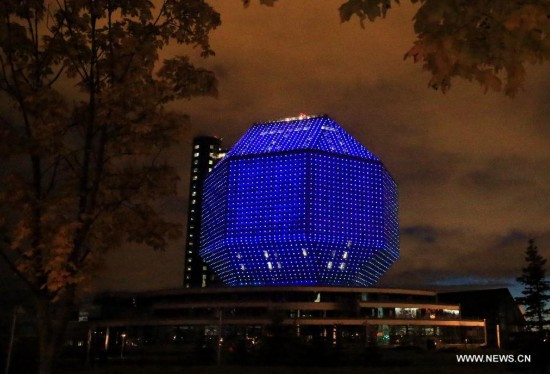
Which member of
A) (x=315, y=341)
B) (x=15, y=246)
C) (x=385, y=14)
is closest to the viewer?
(x=385, y=14)

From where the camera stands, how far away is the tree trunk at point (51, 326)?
8000 mm

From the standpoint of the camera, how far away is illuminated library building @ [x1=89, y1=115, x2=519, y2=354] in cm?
11462

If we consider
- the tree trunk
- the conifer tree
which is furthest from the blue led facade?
the tree trunk

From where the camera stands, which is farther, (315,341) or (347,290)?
(347,290)

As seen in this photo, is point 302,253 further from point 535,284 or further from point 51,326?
point 51,326

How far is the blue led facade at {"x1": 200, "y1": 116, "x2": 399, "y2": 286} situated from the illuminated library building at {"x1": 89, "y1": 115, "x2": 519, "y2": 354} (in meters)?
0.27

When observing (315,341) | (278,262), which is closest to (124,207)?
(315,341)

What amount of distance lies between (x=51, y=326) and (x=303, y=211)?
132 meters

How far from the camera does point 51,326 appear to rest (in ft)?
26.6

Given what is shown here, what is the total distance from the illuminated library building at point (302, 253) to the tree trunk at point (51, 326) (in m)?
103

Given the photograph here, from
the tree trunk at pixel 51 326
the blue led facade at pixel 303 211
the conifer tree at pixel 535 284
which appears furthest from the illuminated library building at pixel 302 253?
the tree trunk at pixel 51 326

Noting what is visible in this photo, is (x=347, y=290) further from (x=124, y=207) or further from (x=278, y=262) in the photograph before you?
(x=124, y=207)

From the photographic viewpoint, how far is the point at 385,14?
4.74 metres

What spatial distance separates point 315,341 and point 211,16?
34.7m
